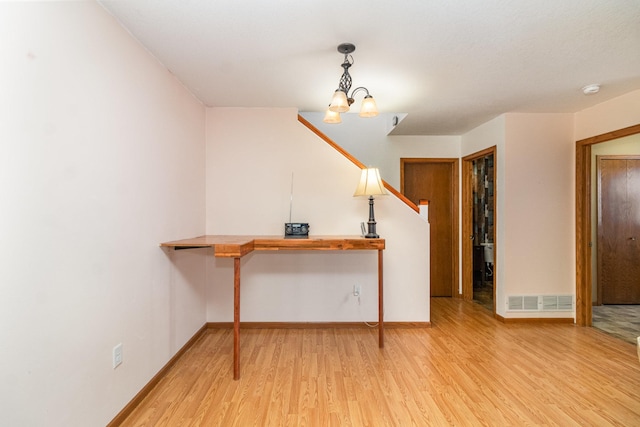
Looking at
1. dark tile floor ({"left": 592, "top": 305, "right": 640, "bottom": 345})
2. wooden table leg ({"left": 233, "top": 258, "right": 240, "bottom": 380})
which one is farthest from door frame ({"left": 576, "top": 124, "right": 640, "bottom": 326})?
wooden table leg ({"left": 233, "top": 258, "right": 240, "bottom": 380})

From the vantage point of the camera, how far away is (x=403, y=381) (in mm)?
2164

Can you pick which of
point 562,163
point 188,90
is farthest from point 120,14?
point 562,163

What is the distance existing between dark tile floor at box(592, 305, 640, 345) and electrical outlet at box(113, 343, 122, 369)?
421 centimetres

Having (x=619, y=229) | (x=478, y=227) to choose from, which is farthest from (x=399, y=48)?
(x=619, y=229)

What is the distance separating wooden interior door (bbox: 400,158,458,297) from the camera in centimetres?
438

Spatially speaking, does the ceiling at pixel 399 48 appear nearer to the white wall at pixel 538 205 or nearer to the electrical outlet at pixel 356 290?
the white wall at pixel 538 205

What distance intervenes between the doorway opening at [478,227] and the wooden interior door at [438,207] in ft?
0.58

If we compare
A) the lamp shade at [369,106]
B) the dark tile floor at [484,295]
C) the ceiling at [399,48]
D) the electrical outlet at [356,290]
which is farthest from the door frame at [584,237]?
the lamp shade at [369,106]

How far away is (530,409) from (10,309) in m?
2.71

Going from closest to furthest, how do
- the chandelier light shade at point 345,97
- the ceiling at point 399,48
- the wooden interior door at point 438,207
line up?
the ceiling at point 399,48 < the chandelier light shade at point 345,97 < the wooden interior door at point 438,207

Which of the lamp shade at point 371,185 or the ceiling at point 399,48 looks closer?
the ceiling at point 399,48

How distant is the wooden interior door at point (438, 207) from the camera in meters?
4.38

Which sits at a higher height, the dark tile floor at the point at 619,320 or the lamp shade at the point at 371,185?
the lamp shade at the point at 371,185

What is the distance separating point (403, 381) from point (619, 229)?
399 cm
